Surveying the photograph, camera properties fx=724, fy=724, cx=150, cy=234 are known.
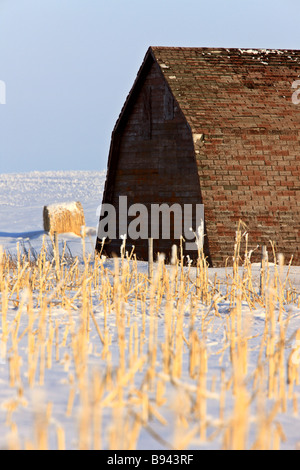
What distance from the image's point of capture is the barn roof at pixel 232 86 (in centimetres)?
1554

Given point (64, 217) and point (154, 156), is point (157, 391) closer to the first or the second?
point (154, 156)

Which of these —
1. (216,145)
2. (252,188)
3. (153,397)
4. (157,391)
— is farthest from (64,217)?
(157,391)

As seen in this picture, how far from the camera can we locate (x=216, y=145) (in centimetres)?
1530

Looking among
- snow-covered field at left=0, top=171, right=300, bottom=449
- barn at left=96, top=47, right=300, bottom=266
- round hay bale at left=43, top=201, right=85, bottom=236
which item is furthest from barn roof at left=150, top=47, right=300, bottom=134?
round hay bale at left=43, top=201, right=85, bottom=236

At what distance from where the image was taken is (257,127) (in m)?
15.6

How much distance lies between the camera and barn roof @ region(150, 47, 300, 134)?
51.0 feet

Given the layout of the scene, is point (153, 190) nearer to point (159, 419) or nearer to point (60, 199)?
point (159, 419)

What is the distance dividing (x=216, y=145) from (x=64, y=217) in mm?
11843

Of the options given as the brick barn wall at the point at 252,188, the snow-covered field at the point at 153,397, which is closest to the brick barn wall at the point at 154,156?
the brick barn wall at the point at 252,188

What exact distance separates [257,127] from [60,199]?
61310 millimetres

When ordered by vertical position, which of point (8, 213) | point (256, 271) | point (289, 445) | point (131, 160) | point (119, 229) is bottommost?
point (289, 445)

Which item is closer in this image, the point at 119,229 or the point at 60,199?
the point at 119,229

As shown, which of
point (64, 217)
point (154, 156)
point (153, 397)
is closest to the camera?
point (153, 397)
